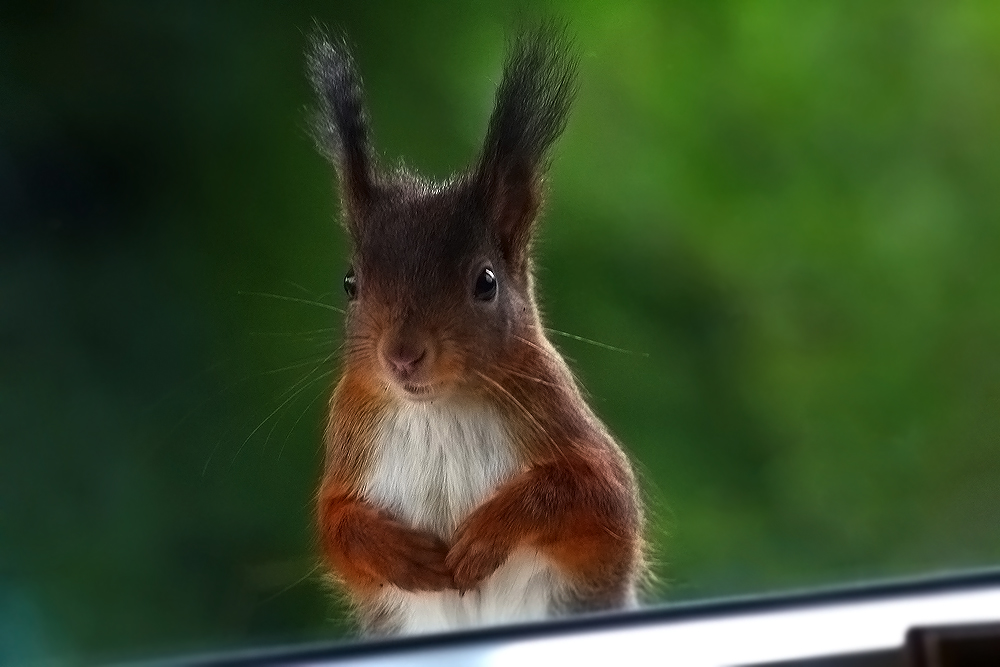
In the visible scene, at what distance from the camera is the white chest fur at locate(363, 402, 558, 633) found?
2.98 ft

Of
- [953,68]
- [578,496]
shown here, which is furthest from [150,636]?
[953,68]

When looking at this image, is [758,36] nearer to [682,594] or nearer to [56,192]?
[682,594]

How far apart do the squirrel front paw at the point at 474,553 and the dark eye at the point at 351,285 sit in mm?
226

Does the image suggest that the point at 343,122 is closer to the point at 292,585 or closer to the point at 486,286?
the point at 486,286

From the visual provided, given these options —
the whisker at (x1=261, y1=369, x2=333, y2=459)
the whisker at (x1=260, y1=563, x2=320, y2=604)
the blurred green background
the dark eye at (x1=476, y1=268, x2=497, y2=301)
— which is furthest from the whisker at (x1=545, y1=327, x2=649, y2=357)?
the whisker at (x1=260, y1=563, x2=320, y2=604)

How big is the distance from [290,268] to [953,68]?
2.42ft

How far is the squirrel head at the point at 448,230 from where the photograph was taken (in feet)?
2.83

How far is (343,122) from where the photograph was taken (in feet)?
2.98

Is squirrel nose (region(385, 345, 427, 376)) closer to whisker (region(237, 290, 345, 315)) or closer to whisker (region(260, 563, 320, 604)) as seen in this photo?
whisker (region(237, 290, 345, 315))

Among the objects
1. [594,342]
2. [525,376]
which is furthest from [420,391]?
[594,342]

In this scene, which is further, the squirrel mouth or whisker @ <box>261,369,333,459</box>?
whisker @ <box>261,369,333,459</box>

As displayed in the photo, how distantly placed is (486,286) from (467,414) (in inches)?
4.5

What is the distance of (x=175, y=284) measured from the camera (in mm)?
1005

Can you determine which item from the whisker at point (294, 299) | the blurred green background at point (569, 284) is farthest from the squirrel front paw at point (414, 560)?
the whisker at point (294, 299)
